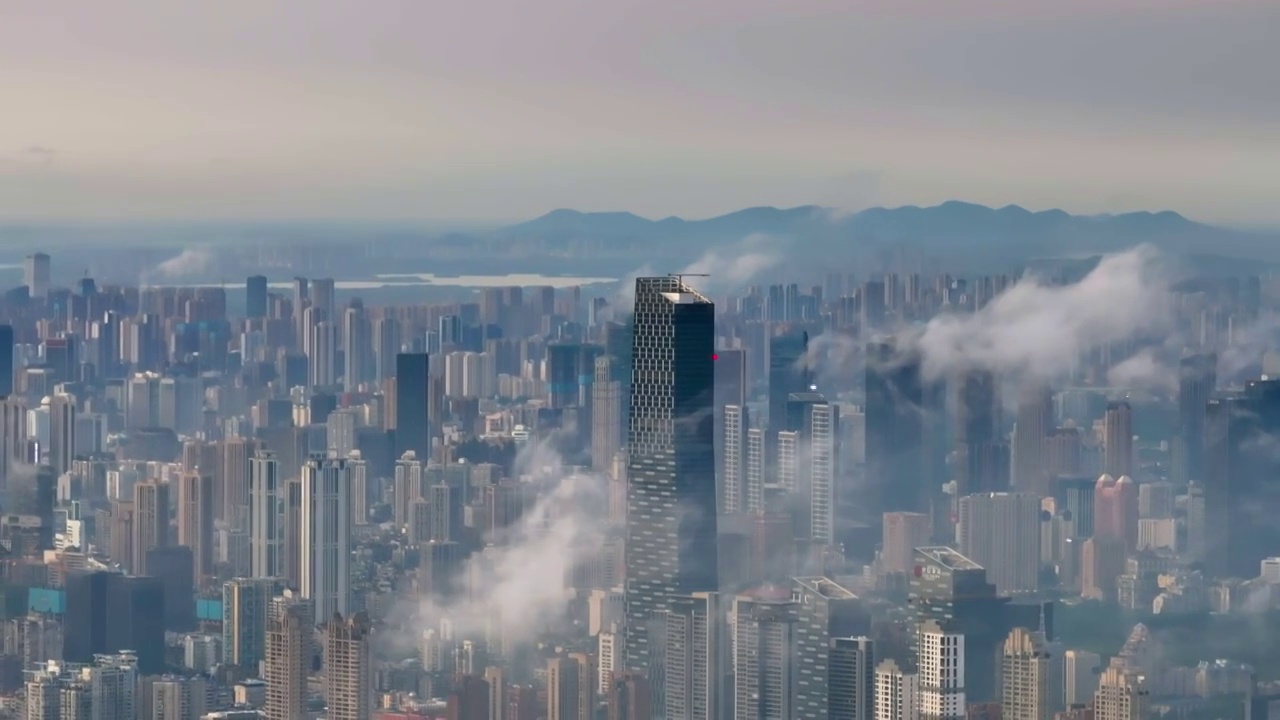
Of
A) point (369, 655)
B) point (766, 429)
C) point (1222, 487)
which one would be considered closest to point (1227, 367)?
point (1222, 487)

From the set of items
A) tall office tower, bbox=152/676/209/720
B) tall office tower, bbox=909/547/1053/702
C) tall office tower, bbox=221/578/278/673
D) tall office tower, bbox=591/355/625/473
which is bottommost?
tall office tower, bbox=152/676/209/720

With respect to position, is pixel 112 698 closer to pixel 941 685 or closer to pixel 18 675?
pixel 18 675

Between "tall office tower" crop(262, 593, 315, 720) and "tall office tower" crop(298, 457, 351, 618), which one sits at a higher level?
"tall office tower" crop(298, 457, 351, 618)

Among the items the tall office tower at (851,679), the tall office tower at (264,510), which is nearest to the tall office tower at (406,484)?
the tall office tower at (264,510)

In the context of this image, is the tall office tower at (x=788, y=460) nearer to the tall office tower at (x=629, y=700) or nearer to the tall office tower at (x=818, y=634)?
the tall office tower at (x=818, y=634)

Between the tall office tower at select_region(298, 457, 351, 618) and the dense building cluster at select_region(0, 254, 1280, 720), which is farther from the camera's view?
the tall office tower at select_region(298, 457, 351, 618)

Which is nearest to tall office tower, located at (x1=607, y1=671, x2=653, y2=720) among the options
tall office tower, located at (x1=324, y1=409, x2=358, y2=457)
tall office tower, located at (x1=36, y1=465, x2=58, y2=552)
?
tall office tower, located at (x1=324, y1=409, x2=358, y2=457)

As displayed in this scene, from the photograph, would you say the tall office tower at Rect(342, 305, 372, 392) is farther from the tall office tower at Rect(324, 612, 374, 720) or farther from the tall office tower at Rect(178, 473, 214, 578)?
the tall office tower at Rect(178, 473, 214, 578)
